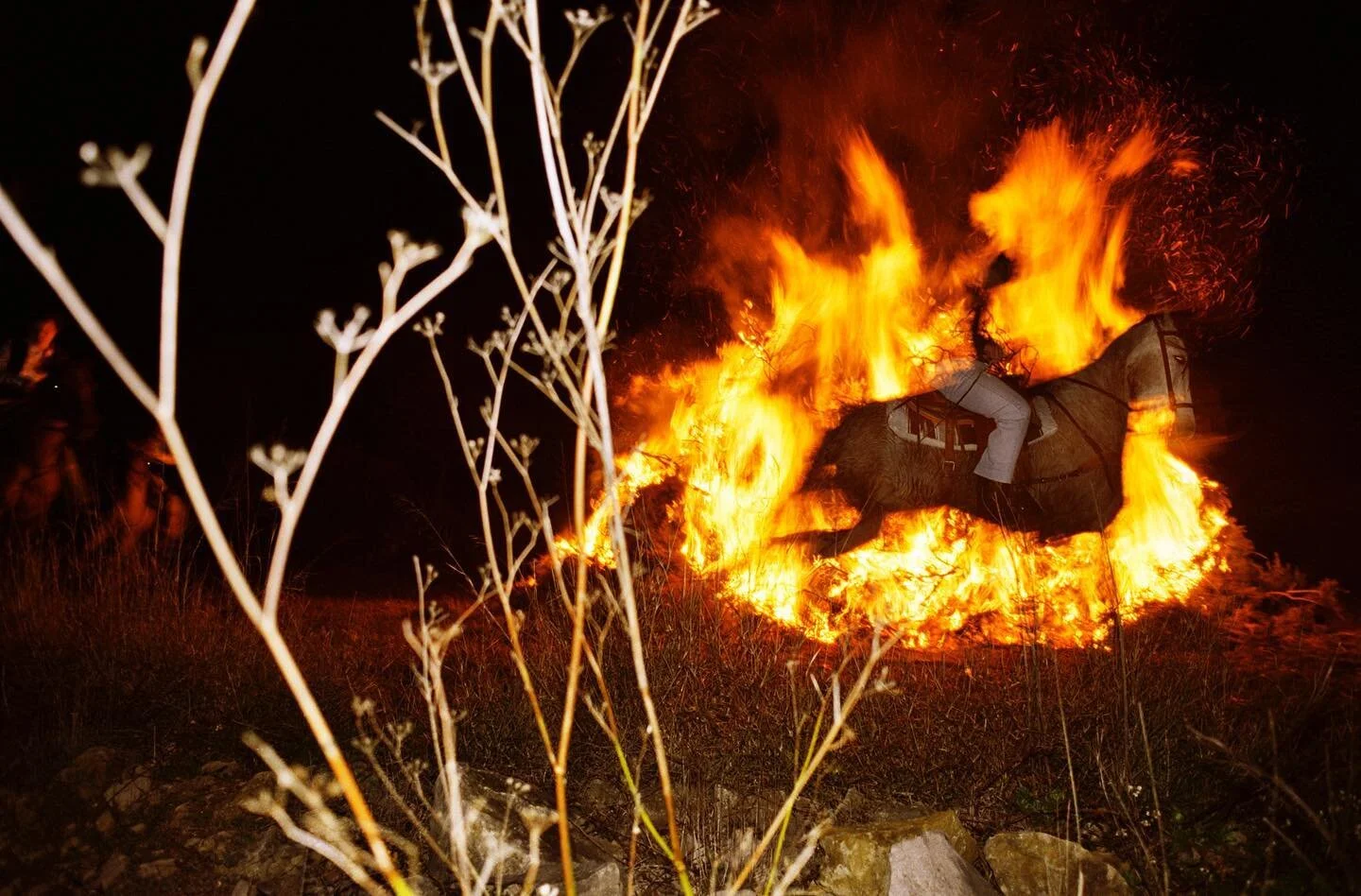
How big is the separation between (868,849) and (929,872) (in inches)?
9.3

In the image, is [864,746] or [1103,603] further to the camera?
[1103,603]

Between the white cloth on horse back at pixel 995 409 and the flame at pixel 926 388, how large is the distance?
24.2 inches

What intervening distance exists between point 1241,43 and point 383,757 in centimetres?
901

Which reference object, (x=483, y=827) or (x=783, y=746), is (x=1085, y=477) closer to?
(x=783, y=746)

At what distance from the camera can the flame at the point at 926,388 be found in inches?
225

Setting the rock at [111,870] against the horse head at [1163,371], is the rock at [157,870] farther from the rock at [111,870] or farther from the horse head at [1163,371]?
the horse head at [1163,371]

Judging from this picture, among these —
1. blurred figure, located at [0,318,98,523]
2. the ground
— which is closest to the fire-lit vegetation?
the ground

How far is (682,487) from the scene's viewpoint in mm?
6586

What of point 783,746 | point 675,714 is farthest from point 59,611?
point 783,746

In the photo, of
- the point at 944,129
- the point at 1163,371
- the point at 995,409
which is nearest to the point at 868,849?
the point at 995,409

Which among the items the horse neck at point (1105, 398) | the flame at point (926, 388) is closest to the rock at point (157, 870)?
the flame at point (926, 388)

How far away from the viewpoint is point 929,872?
8.20 ft

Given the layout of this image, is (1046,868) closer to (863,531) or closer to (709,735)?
(709,735)

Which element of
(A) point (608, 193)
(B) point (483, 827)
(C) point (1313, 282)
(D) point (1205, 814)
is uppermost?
(C) point (1313, 282)
